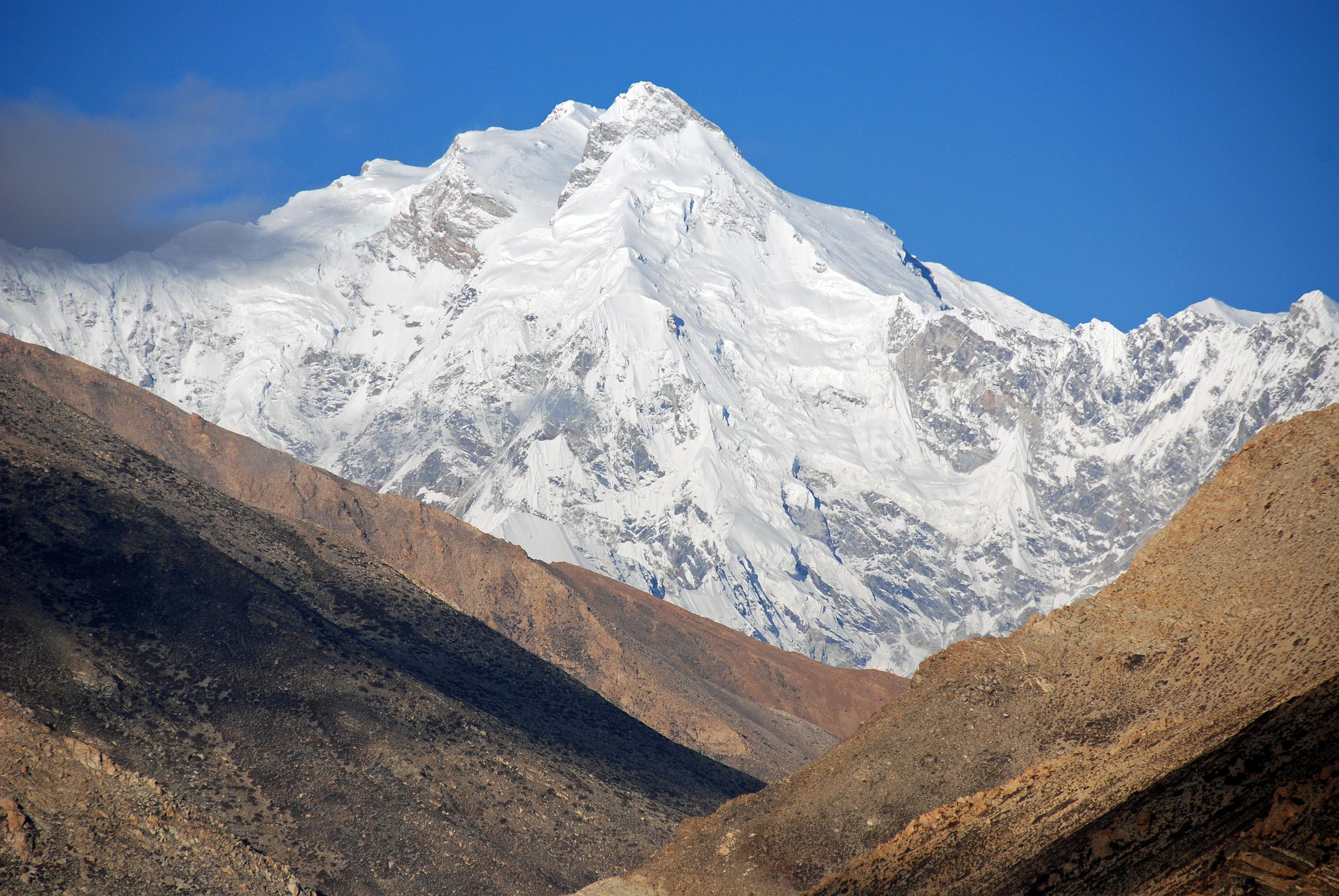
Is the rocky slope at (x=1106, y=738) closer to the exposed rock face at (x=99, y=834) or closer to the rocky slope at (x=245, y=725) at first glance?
the rocky slope at (x=245, y=725)

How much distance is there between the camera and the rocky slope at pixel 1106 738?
946 inches

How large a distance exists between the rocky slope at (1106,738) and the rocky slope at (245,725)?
11056mm

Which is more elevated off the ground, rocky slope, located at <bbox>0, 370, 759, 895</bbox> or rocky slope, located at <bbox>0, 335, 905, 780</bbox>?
rocky slope, located at <bbox>0, 335, 905, 780</bbox>

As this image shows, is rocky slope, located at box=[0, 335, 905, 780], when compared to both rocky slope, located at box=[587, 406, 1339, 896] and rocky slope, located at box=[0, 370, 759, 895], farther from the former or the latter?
rocky slope, located at box=[587, 406, 1339, 896]

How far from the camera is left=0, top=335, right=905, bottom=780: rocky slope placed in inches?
4077

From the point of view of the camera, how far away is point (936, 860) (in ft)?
103

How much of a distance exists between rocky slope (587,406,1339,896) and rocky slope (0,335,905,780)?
5674 centimetres

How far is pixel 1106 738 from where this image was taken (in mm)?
39031

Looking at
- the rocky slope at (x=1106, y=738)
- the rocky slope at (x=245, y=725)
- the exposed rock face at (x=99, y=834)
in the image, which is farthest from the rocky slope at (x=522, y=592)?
the exposed rock face at (x=99, y=834)

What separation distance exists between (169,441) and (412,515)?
72.8ft

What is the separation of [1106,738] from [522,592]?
2978 inches

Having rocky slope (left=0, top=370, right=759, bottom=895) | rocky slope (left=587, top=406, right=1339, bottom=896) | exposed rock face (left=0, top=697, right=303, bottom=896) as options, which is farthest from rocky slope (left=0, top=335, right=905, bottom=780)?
exposed rock face (left=0, top=697, right=303, bottom=896)

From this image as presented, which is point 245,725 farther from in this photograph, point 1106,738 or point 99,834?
point 1106,738

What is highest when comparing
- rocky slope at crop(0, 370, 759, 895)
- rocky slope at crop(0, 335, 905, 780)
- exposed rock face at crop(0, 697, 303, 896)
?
rocky slope at crop(0, 335, 905, 780)
